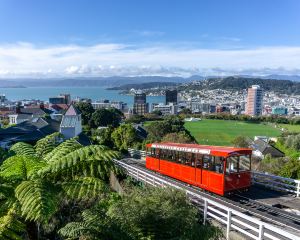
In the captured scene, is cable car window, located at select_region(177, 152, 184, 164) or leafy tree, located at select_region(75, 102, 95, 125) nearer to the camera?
cable car window, located at select_region(177, 152, 184, 164)

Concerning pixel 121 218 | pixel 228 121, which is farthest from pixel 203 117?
pixel 121 218

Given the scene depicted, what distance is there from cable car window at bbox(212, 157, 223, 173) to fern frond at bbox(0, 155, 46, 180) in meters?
8.98

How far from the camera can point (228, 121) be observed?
138375mm

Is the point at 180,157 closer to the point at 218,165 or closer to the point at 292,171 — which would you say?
the point at 218,165

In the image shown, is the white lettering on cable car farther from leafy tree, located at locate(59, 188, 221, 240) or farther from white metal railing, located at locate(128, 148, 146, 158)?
white metal railing, located at locate(128, 148, 146, 158)

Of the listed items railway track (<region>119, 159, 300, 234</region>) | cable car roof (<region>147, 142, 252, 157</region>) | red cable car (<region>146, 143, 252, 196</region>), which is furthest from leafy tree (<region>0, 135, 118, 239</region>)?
red cable car (<region>146, 143, 252, 196</region>)

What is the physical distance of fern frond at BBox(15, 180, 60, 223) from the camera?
5258 mm

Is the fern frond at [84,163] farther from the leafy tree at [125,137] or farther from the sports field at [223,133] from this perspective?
the sports field at [223,133]

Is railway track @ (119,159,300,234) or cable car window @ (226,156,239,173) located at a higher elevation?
cable car window @ (226,156,239,173)

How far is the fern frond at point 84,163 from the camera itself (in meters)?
6.56

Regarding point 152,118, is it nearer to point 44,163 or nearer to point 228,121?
point 228,121

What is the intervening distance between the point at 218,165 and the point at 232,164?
0.61 meters

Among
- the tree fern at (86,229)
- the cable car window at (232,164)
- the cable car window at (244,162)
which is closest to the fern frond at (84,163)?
the tree fern at (86,229)

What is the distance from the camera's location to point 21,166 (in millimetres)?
7047
